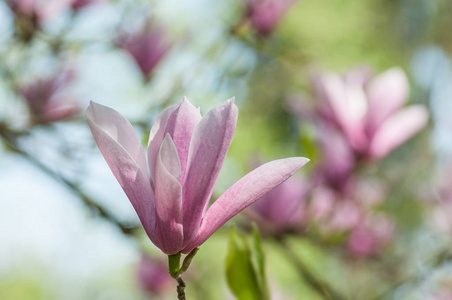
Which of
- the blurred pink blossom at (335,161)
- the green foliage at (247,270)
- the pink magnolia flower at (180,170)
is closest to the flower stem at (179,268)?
the pink magnolia flower at (180,170)

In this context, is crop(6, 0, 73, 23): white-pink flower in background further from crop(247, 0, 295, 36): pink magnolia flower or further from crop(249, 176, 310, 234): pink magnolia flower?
crop(249, 176, 310, 234): pink magnolia flower

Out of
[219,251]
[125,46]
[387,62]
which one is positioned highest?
[125,46]

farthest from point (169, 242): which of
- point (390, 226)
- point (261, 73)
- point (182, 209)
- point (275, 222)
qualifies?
point (261, 73)

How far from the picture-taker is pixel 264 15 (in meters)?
1.25

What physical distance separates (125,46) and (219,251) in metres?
4.05

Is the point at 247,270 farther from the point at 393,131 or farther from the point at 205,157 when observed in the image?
the point at 393,131

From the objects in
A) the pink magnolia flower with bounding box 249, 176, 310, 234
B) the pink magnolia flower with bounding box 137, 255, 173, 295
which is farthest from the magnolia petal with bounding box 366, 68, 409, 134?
the pink magnolia flower with bounding box 137, 255, 173, 295

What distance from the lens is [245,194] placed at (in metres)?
0.42

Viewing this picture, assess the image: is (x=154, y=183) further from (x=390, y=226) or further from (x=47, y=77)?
(x=390, y=226)

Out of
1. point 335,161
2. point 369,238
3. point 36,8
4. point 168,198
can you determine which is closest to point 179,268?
point 168,198

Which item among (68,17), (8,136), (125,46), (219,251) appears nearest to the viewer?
(8,136)

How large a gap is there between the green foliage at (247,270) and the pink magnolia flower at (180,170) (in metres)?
0.12

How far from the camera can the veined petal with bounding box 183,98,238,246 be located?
0.42 metres

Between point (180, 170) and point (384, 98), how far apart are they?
738 mm
